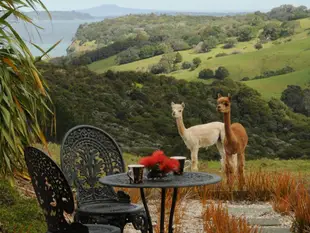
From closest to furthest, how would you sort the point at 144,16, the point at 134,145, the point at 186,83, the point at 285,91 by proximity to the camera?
the point at 134,145 → the point at 186,83 → the point at 285,91 → the point at 144,16

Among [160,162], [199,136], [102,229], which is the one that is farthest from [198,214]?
[199,136]

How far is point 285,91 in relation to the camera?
21688 mm

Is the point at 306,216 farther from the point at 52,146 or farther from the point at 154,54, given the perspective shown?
the point at 154,54

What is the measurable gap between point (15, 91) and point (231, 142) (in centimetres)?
331

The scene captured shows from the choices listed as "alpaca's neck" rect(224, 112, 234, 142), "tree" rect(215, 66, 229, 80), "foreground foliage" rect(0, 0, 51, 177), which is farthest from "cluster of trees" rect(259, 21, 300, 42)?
"foreground foliage" rect(0, 0, 51, 177)

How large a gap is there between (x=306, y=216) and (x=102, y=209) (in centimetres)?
175

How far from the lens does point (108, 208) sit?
601cm

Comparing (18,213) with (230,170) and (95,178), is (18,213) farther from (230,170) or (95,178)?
(230,170)

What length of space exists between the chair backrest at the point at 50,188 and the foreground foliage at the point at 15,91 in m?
1.89

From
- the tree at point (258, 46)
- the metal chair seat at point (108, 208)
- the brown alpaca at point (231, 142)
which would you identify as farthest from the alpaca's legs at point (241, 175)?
the tree at point (258, 46)

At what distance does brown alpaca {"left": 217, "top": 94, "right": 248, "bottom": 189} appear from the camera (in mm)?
9197

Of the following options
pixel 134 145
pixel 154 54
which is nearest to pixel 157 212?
pixel 134 145

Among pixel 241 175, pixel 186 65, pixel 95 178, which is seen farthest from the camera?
pixel 186 65

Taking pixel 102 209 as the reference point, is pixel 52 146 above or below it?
below
